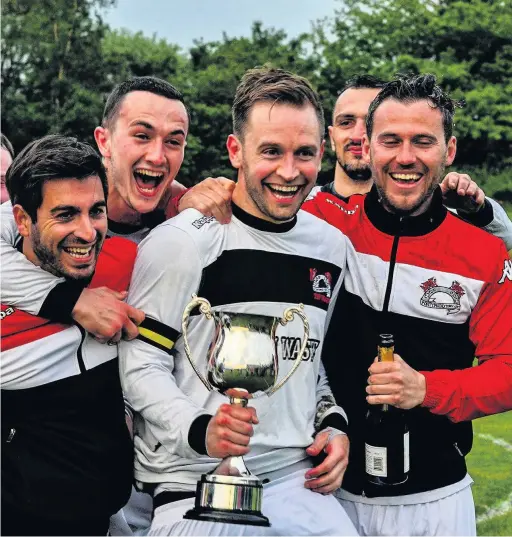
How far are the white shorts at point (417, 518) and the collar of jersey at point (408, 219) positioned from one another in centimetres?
107

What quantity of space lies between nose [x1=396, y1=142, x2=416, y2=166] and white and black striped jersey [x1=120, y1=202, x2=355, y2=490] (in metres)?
0.56

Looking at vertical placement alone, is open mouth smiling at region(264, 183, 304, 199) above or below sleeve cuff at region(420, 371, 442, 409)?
above

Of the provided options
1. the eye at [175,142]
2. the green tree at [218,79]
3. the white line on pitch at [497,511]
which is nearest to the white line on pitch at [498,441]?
the white line on pitch at [497,511]

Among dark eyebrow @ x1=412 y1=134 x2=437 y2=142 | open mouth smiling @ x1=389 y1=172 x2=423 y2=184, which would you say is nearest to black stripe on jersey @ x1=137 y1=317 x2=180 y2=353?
open mouth smiling @ x1=389 y1=172 x2=423 y2=184

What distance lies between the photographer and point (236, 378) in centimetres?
278

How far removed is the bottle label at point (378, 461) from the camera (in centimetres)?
338

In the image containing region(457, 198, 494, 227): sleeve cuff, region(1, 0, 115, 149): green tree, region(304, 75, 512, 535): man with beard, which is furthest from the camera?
region(1, 0, 115, 149): green tree

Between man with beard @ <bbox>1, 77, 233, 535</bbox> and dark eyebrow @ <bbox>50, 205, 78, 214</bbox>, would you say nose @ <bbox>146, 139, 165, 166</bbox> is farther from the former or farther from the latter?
dark eyebrow @ <bbox>50, 205, 78, 214</bbox>

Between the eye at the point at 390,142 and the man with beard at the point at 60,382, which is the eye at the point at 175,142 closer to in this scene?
the man with beard at the point at 60,382

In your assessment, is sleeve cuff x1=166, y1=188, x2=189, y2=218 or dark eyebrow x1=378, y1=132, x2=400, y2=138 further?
sleeve cuff x1=166, y1=188, x2=189, y2=218

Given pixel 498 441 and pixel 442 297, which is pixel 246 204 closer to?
pixel 442 297

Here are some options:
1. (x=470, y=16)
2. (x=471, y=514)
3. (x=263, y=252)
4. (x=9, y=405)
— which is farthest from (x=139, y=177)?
(x=470, y=16)

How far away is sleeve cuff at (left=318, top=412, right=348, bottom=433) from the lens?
3.29 metres

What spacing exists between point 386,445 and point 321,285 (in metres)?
0.67
